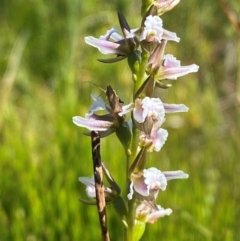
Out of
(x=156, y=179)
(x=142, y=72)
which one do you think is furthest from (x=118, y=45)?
(x=156, y=179)

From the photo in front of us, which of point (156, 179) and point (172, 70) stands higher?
point (172, 70)

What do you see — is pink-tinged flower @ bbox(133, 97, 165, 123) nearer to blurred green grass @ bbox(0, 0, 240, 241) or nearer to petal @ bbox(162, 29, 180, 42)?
petal @ bbox(162, 29, 180, 42)

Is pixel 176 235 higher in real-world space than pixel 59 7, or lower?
lower

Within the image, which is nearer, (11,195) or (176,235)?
(176,235)

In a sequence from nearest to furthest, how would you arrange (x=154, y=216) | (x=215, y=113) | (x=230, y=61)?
(x=154, y=216)
(x=215, y=113)
(x=230, y=61)

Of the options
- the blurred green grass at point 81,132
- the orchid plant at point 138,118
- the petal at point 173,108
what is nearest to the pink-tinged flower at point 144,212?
the orchid plant at point 138,118

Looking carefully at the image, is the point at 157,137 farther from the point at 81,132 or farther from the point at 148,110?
the point at 81,132

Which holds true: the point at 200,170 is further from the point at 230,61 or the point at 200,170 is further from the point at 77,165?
the point at 230,61

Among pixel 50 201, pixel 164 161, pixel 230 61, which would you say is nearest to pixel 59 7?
pixel 230 61
